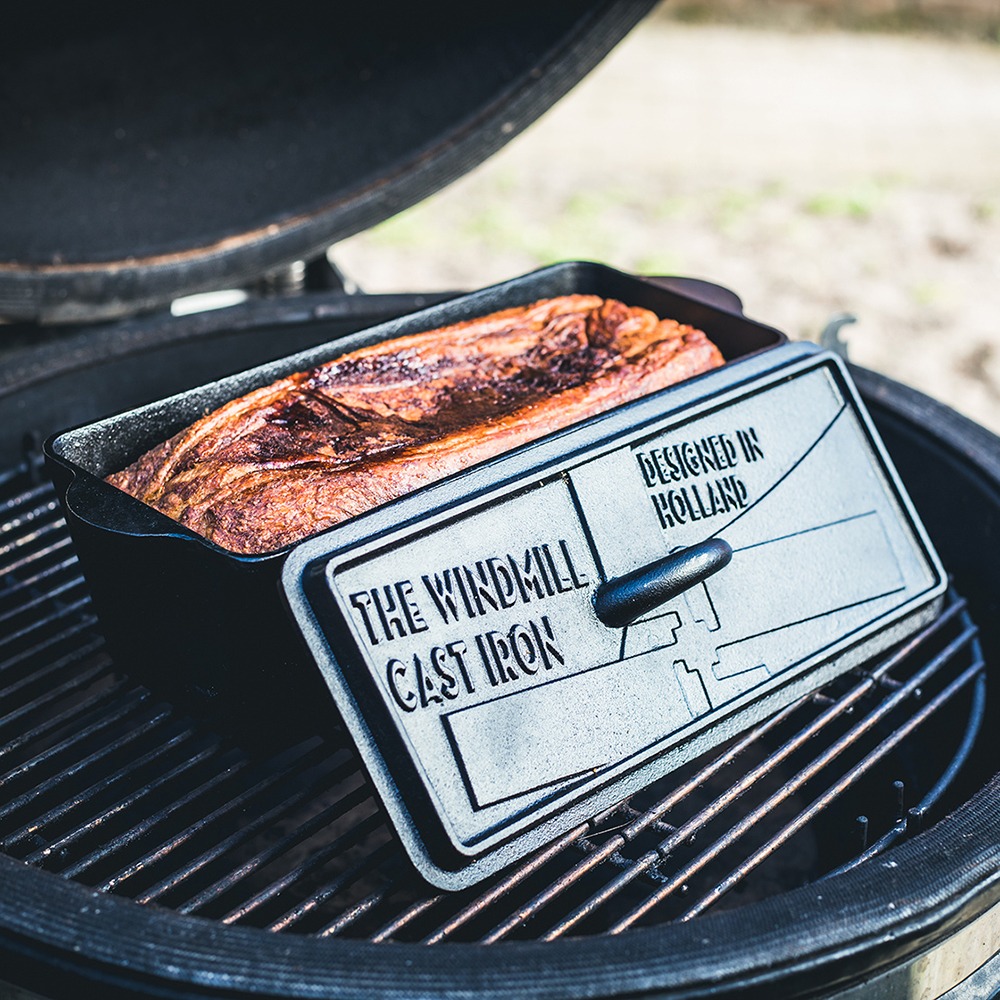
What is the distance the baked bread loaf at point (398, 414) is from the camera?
1.57 metres

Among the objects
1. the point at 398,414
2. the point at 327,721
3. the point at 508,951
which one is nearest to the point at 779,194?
the point at 398,414

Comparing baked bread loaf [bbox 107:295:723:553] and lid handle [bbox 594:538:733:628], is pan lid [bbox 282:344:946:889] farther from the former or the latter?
baked bread loaf [bbox 107:295:723:553]

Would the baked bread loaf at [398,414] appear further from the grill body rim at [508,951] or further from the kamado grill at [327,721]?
the grill body rim at [508,951]

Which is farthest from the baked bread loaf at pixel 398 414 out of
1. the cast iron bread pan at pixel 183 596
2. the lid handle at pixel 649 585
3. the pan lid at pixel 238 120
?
the pan lid at pixel 238 120

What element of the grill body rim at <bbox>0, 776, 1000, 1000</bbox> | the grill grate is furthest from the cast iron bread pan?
the grill body rim at <bbox>0, 776, 1000, 1000</bbox>

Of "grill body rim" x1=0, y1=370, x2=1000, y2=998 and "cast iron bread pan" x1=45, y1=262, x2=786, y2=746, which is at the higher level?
"cast iron bread pan" x1=45, y1=262, x2=786, y2=746

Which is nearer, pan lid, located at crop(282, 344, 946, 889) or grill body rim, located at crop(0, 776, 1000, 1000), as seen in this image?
grill body rim, located at crop(0, 776, 1000, 1000)

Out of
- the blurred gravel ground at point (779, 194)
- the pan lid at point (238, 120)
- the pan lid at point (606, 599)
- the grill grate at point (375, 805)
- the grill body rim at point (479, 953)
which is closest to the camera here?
the grill body rim at point (479, 953)

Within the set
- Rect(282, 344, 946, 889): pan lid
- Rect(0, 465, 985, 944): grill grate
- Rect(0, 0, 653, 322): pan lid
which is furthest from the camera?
Rect(0, 0, 653, 322): pan lid

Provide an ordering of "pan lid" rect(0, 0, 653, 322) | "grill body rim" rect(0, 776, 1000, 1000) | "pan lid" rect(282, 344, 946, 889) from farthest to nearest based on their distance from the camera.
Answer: "pan lid" rect(0, 0, 653, 322), "pan lid" rect(282, 344, 946, 889), "grill body rim" rect(0, 776, 1000, 1000)

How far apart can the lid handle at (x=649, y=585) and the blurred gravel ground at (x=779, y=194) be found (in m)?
3.27

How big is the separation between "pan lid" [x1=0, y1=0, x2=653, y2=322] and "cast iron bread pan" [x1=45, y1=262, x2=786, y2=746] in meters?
0.88

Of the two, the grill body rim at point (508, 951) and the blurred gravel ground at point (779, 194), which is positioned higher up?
the blurred gravel ground at point (779, 194)

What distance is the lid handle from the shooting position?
1489 mm
